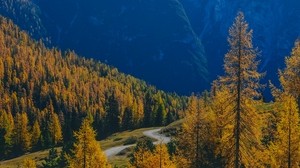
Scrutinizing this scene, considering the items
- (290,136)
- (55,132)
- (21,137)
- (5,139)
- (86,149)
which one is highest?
(55,132)

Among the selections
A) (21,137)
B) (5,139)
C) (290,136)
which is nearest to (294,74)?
(290,136)

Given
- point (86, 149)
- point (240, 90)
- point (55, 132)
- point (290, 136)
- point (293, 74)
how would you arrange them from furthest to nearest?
1. point (55, 132)
2. point (293, 74)
3. point (86, 149)
4. point (290, 136)
5. point (240, 90)

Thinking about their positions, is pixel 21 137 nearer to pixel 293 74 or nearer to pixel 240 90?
pixel 293 74

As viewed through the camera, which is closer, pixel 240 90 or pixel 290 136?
pixel 240 90

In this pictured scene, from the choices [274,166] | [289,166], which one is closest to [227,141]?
[289,166]

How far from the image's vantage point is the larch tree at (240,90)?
42562 millimetres

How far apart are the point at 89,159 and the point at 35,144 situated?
132489 millimetres

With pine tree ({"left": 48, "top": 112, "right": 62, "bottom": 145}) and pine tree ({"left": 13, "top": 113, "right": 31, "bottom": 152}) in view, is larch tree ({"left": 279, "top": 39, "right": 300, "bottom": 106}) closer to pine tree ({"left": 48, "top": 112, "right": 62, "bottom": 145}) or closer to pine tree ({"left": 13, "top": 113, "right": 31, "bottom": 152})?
pine tree ({"left": 48, "top": 112, "right": 62, "bottom": 145})

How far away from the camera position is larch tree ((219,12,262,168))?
42562 millimetres

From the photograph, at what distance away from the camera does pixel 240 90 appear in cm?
4300

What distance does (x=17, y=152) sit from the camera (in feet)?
584

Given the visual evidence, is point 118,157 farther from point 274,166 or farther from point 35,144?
point 35,144

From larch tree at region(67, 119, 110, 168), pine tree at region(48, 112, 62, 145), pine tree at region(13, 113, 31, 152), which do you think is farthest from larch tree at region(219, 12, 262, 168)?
pine tree at region(48, 112, 62, 145)

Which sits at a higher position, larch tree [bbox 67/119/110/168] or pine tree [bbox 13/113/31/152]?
pine tree [bbox 13/113/31/152]
